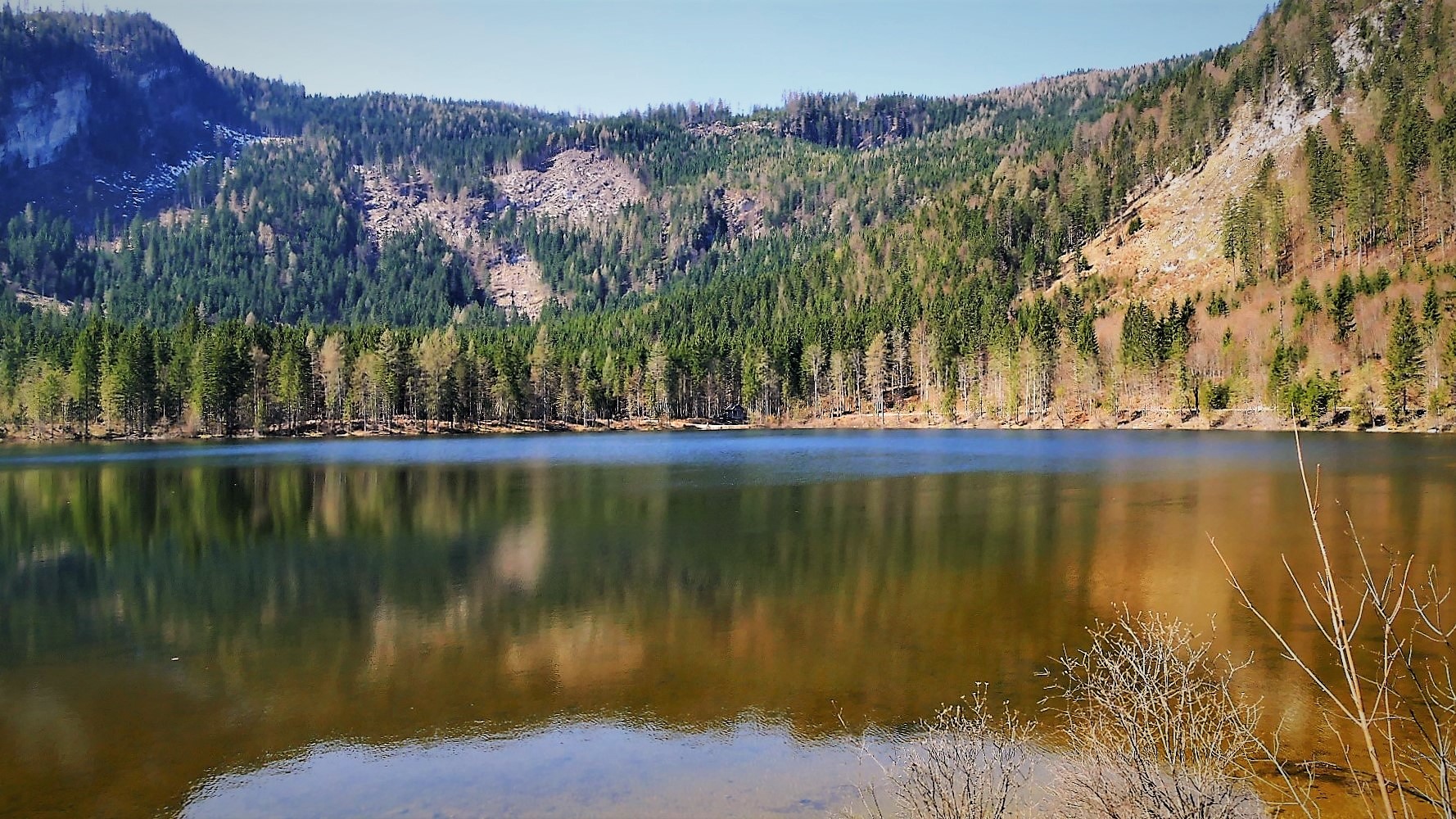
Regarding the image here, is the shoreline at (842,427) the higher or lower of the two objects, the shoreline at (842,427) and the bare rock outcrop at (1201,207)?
the lower

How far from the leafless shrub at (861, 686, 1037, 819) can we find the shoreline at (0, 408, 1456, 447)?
3127 inches

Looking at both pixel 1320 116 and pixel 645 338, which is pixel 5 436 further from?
pixel 1320 116

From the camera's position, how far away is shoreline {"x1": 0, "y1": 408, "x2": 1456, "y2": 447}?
8662cm

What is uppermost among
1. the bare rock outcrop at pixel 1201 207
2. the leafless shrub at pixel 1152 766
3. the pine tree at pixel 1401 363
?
the bare rock outcrop at pixel 1201 207

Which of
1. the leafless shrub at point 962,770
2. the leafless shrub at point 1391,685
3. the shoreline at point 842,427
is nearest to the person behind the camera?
the leafless shrub at point 962,770

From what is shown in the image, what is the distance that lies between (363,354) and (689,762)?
106051mm

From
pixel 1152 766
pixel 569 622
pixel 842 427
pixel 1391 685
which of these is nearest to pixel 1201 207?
pixel 842 427

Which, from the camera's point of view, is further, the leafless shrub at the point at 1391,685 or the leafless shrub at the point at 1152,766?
the leafless shrub at the point at 1391,685

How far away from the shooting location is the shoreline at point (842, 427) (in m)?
86.6

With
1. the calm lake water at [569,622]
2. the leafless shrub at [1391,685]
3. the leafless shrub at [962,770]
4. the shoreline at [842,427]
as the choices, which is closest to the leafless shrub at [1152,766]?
the leafless shrub at [962,770]

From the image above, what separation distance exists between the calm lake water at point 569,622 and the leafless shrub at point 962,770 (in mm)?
745

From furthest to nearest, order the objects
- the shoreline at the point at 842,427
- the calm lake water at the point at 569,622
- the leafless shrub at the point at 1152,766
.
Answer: the shoreline at the point at 842,427
the calm lake water at the point at 569,622
the leafless shrub at the point at 1152,766

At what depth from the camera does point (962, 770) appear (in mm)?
8477

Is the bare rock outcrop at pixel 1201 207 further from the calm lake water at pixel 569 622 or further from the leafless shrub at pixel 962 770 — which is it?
Answer: the leafless shrub at pixel 962 770
